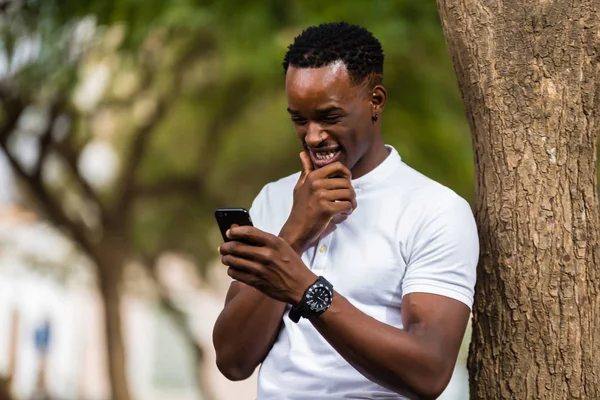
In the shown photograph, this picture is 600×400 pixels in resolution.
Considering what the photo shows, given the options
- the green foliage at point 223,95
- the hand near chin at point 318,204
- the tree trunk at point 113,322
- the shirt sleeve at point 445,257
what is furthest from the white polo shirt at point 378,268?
the tree trunk at point 113,322

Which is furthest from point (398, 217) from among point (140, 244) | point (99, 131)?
point (140, 244)

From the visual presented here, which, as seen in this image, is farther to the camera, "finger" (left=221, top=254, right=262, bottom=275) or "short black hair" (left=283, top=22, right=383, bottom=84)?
"short black hair" (left=283, top=22, right=383, bottom=84)

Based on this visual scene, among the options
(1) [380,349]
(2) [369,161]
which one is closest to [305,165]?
(2) [369,161]

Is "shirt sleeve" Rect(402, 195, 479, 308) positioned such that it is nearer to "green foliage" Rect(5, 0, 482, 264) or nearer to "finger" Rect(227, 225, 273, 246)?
"finger" Rect(227, 225, 273, 246)

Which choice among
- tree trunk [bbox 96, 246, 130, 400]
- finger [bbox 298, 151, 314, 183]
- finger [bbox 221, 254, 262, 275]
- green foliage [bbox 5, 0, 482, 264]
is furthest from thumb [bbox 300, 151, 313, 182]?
→ tree trunk [bbox 96, 246, 130, 400]

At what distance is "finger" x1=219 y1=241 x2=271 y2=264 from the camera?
2.73 metres

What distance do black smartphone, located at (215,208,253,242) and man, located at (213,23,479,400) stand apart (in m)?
0.08

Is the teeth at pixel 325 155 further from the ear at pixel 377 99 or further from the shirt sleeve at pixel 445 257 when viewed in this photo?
the shirt sleeve at pixel 445 257

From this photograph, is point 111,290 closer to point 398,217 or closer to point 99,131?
point 99,131

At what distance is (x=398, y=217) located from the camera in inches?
123

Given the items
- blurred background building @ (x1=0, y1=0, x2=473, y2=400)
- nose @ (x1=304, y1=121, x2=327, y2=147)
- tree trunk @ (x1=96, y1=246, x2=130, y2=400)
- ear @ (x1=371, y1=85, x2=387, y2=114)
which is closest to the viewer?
nose @ (x1=304, y1=121, x2=327, y2=147)

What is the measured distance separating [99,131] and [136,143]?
1.30 m

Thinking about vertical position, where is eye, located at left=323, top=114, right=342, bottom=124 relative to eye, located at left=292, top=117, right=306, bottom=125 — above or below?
below

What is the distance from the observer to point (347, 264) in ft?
10.1
